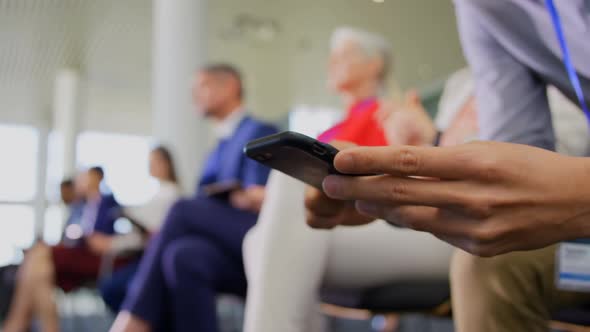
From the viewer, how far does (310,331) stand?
2.47 feet

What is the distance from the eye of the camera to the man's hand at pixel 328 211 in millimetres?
480

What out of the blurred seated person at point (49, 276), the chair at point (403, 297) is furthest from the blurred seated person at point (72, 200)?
the chair at point (403, 297)

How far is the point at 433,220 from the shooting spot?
0.35 meters

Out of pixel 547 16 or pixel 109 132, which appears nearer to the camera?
pixel 547 16

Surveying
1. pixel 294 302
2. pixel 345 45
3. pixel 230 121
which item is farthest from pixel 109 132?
pixel 294 302

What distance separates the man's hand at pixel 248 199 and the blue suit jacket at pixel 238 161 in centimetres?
28

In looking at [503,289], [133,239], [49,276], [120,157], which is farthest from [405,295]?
[120,157]

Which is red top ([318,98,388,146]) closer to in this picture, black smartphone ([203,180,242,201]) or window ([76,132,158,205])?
black smartphone ([203,180,242,201])

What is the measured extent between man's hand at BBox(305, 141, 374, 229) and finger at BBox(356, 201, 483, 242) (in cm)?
11

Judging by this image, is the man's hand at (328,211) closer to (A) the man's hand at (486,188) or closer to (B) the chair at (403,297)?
(A) the man's hand at (486,188)

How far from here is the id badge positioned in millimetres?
480

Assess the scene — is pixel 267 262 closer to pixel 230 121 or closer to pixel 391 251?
pixel 391 251

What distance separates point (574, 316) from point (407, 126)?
1.03ft

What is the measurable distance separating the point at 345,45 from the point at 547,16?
792mm
